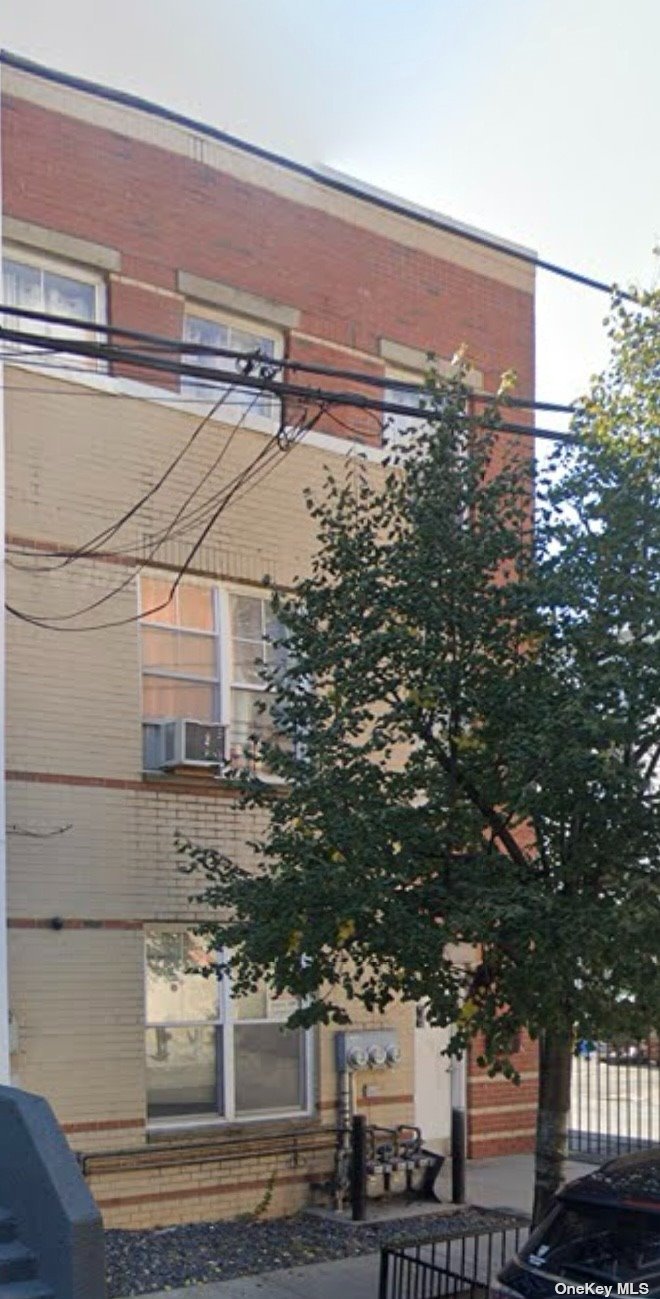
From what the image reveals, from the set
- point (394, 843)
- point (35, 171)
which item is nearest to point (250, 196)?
point (35, 171)

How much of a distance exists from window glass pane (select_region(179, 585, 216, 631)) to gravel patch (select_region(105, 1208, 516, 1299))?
4.92 metres

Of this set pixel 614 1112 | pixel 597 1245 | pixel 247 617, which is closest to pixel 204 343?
pixel 247 617

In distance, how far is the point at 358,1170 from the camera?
39.5 feet

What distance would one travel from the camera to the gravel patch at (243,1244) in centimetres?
998

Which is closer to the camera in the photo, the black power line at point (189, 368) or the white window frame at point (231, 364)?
the black power line at point (189, 368)

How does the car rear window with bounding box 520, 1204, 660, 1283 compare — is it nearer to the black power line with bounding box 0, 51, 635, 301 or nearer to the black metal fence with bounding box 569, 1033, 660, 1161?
the black metal fence with bounding box 569, 1033, 660, 1161

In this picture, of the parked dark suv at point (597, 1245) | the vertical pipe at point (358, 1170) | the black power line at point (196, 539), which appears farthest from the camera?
the vertical pipe at point (358, 1170)

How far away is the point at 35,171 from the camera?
39.0 feet

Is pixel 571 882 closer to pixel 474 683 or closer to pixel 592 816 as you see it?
pixel 592 816

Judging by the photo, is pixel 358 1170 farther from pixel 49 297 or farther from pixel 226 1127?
pixel 49 297

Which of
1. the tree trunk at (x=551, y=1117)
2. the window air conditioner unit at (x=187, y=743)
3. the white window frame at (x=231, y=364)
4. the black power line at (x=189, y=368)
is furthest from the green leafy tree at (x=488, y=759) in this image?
the white window frame at (x=231, y=364)

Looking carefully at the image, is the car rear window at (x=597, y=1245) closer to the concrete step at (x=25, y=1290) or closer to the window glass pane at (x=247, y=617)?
the concrete step at (x=25, y=1290)

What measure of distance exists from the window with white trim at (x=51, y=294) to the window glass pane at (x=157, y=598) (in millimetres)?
1867

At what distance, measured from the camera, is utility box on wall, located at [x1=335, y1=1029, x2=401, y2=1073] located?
42.5ft
